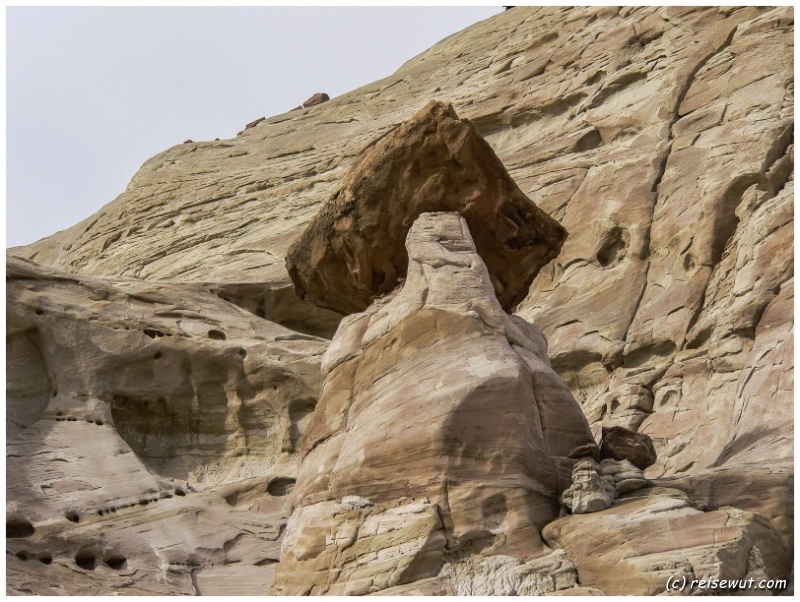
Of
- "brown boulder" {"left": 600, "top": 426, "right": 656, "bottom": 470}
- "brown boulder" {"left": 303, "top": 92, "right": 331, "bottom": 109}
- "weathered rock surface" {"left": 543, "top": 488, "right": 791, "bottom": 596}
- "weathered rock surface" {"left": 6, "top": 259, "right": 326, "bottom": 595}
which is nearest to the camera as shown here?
"weathered rock surface" {"left": 543, "top": 488, "right": 791, "bottom": 596}

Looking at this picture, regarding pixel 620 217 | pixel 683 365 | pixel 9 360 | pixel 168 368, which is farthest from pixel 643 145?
pixel 9 360

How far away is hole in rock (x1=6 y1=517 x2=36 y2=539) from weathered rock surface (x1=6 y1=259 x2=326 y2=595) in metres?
0.01

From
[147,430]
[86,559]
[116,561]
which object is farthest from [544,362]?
[147,430]

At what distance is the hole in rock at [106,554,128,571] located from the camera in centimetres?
1291

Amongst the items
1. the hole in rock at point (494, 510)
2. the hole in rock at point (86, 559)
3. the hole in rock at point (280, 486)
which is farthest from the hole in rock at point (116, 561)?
the hole in rock at point (494, 510)

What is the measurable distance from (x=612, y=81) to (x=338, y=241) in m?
13.1

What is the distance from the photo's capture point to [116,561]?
13.0 meters

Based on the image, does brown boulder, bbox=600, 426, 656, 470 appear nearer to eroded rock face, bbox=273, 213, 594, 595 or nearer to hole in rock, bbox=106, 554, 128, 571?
eroded rock face, bbox=273, 213, 594, 595

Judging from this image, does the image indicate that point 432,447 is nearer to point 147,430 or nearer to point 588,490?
point 588,490

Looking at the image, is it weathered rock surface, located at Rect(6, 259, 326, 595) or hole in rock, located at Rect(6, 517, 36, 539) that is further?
weathered rock surface, located at Rect(6, 259, 326, 595)

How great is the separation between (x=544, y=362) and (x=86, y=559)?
217 inches

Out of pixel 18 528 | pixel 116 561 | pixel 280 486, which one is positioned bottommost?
pixel 280 486

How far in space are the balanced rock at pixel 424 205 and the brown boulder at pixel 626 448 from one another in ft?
8.18

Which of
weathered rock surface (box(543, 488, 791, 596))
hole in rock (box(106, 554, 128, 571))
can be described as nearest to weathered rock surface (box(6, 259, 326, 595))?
hole in rock (box(106, 554, 128, 571))
